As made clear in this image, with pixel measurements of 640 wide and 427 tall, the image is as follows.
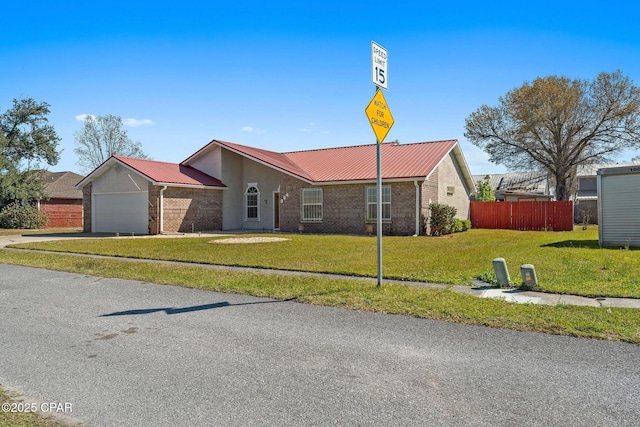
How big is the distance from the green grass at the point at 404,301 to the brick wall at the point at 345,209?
12627 millimetres

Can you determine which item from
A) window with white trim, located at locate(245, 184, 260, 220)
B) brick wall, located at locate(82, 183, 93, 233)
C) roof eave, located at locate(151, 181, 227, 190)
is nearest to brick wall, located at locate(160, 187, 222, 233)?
roof eave, located at locate(151, 181, 227, 190)

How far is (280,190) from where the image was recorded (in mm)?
25625

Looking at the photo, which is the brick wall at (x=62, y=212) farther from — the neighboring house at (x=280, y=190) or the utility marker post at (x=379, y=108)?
the utility marker post at (x=379, y=108)

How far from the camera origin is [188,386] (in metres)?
4.18

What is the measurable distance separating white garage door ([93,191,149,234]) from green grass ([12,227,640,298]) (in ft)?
20.9

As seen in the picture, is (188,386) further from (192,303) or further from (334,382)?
(192,303)

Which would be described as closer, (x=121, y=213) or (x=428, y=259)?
(x=428, y=259)

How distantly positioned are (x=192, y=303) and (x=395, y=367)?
13.8 feet

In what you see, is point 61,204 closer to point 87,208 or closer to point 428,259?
point 87,208

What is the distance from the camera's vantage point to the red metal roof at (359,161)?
2295cm

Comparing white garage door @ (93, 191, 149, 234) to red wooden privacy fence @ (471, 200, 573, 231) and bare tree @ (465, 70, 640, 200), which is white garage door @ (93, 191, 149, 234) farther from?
bare tree @ (465, 70, 640, 200)

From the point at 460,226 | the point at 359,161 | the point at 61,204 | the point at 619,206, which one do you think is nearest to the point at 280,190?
the point at 359,161

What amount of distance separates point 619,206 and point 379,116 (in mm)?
11065

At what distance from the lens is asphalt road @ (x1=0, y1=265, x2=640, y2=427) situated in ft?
12.0
